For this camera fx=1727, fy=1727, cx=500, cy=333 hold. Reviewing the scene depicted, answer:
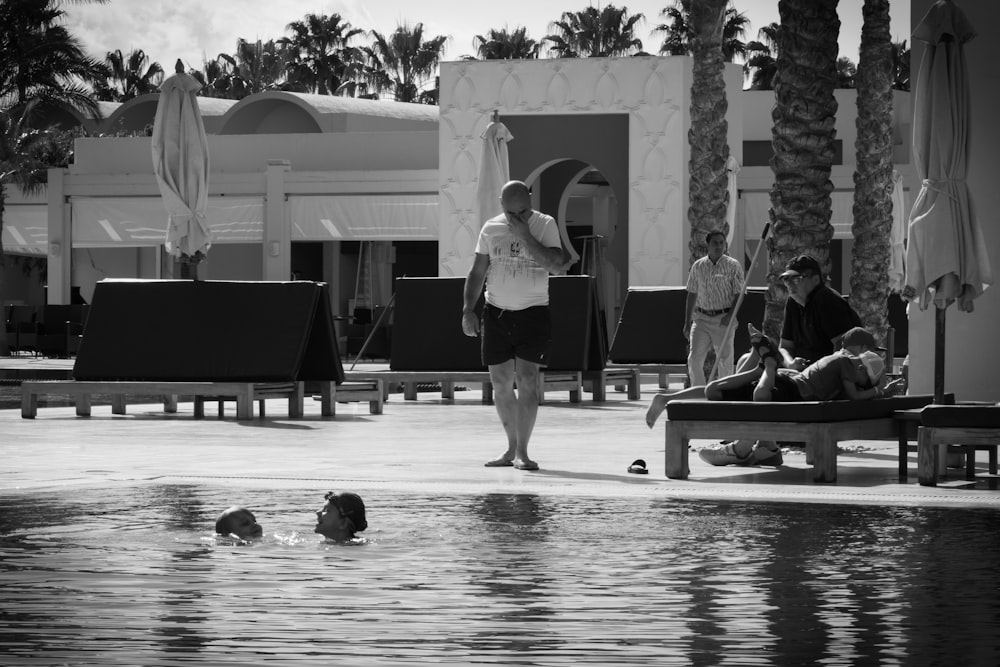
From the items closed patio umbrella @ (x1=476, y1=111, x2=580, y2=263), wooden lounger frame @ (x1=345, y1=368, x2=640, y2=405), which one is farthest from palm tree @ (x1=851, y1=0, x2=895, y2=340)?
wooden lounger frame @ (x1=345, y1=368, x2=640, y2=405)

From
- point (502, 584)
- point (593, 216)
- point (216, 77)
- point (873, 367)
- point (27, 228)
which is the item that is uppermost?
point (216, 77)

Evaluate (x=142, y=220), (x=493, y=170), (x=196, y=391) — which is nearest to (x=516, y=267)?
(x=196, y=391)

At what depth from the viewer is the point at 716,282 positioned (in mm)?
15062

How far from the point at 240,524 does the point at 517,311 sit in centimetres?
396

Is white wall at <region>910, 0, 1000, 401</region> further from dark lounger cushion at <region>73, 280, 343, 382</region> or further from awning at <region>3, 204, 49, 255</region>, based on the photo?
awning at <region>3, 204, 49, 255</region>

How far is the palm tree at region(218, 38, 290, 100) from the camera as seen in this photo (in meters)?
80.8

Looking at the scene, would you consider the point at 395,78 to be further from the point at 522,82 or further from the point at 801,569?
the point at 801,569

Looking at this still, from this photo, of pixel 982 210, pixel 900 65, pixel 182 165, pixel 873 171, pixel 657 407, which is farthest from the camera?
pixel 900 65

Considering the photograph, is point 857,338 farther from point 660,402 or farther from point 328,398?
point 328,398

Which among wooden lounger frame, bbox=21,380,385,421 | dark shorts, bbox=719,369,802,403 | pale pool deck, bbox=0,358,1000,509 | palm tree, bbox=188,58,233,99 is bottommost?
pale pool deck, bbox=0,358,1000,509

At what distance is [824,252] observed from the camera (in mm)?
14398

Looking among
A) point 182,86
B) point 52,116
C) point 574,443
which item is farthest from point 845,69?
point 574,443

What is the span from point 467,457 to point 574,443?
1646 millimetres

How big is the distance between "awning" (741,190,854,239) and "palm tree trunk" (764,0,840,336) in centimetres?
2086
